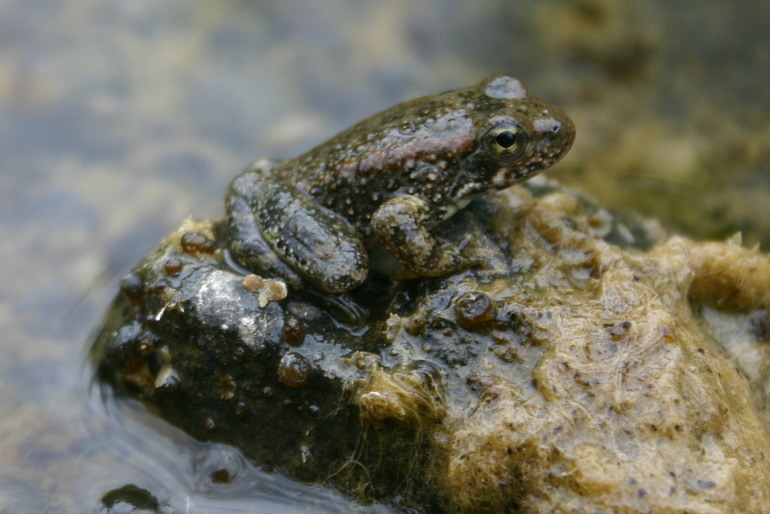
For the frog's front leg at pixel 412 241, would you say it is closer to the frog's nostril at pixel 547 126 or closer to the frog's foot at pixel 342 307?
the frog's foot at pixel 342 307

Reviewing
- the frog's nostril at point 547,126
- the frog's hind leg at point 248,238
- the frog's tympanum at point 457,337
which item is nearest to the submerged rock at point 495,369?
the frog's tympanum at point 457,337

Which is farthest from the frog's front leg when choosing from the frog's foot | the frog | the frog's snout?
the frog's snout

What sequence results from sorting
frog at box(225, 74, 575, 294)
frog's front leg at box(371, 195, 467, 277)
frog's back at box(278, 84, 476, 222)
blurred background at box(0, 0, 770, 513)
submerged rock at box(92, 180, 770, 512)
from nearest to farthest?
submerged rock at box(92, 180, 770, 512) < frog's front leg at box(371, 195, 467, 277) < frog at box(225, 74, 575, 294) < frog's back at box(278, 84, 476, 222) < blurred background at box(0, 0, 770, 513)

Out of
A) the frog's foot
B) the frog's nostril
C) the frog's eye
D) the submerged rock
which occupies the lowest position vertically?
the submerged rock

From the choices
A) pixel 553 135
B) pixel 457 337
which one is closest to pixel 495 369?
pixel 457 337

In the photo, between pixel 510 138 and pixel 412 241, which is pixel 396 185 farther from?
pixel 510 138

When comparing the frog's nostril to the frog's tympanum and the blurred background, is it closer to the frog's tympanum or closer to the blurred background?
the frog's tympanum

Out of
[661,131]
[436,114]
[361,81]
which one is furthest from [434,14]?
[436,114]
